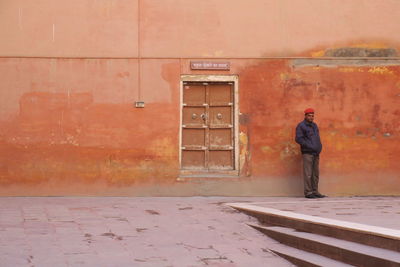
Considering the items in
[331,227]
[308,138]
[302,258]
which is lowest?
[302,258]

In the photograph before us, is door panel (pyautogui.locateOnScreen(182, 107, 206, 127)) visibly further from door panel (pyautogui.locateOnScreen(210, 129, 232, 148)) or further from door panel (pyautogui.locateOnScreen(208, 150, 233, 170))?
door panel (pyautogui.locateOnScreen(208, 150, 233, 170))

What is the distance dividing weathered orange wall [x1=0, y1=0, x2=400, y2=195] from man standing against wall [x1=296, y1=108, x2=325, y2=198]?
389mm

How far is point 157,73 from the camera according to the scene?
1201 cm

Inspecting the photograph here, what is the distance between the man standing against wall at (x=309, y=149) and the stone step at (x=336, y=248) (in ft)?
11.2

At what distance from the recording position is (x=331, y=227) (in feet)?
24.5

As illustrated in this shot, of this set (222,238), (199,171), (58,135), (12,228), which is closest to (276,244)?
(222,238)

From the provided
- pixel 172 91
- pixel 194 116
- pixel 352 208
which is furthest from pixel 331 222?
pixel 172 91

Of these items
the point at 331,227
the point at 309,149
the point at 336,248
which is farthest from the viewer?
the point at 309,149

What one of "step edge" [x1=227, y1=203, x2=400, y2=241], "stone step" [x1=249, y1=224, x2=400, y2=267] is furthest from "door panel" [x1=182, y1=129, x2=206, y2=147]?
"stone step" [x1=249, y1=224, x2=400, y2=267]

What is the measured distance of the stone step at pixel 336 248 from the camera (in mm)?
6194

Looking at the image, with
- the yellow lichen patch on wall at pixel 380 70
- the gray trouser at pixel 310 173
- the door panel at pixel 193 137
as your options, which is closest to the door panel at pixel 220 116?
the door panel at pixel 193 137

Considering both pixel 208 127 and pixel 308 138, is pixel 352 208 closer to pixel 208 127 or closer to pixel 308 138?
pixel 308 138

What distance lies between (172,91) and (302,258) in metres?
5.55

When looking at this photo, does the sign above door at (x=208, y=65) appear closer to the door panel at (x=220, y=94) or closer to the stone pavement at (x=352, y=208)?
the door panel at (x=220, y=94)
